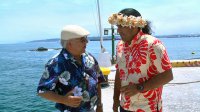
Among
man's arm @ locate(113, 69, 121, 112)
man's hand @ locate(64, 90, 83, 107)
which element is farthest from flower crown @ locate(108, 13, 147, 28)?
man's hand @ locate(64, 90, 83, 107)

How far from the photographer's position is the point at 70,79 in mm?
3285

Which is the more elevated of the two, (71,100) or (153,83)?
(153,83)

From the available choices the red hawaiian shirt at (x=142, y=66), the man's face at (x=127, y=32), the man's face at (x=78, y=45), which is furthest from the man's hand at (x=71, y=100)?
the man's face at (x=127, y=32)

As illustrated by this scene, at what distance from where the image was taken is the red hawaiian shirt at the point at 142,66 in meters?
3.19

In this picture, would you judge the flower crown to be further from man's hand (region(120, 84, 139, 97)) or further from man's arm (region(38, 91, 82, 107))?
man's arm (region(38, 91, 82, 107))

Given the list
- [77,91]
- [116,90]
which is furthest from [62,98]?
[116,90]

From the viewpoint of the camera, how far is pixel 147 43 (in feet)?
10.7

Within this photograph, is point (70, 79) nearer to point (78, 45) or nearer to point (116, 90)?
point (78, 45)

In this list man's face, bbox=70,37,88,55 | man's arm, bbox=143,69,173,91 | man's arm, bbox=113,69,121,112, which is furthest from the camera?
man's arm, bbox=113,69,121,112

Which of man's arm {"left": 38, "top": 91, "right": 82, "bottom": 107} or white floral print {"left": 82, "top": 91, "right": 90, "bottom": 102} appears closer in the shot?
man's arm {"left": 38, "top": 91, "right": 82, "bottom": 107}

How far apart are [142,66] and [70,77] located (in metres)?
0.68

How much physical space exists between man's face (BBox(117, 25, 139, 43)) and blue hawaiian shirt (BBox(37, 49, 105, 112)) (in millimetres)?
427

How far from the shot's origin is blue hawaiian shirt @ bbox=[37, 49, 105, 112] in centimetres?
323

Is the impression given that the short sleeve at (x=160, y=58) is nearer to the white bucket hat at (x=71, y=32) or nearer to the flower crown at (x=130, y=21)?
the flower crown at (x=130, y=21)
